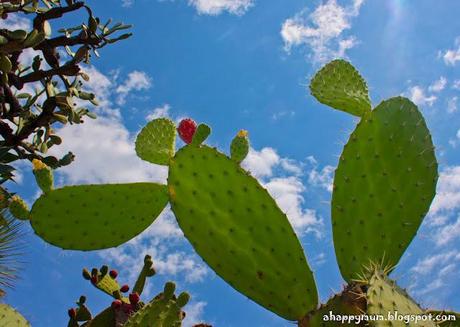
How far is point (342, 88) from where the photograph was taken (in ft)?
7.70

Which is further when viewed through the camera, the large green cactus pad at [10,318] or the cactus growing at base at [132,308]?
the large green cactus pad at [10,318]

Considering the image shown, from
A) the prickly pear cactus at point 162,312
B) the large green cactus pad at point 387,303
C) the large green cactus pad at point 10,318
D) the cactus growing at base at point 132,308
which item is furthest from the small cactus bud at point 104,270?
the large green cactus pad at point 387,303

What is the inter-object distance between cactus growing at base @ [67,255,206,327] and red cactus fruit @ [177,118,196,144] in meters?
0.69

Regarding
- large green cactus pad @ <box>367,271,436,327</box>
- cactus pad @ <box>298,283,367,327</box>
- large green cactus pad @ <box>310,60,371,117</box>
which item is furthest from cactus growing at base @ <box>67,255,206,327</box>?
large green cactus pad @ <box>310,60,371,117</box>

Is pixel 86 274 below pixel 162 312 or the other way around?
the other way around

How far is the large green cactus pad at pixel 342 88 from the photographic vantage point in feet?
7.57

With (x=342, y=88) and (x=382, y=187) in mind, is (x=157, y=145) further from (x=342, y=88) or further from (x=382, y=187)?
(x=382, y=187)

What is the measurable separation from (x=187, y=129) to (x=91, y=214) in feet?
2.09

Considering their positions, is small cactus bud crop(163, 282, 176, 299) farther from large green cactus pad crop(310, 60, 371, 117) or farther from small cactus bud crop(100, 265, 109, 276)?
large green cactus pad crop(310, 60, 371, 117)

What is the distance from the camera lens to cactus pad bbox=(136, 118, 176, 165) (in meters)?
2.38

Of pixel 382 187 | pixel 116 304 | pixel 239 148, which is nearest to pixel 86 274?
pixel 116 304

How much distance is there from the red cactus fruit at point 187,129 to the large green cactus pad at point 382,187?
84 centimetres

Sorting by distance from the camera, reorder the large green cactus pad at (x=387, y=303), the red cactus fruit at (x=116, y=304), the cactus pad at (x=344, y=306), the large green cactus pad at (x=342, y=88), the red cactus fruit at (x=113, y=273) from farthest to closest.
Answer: the large green cactus pad at (x=342, y=88) → the red cactus fruit at (x=113, y=273) → the red cactus fruit at (x=116, y=304) → the cactus pad at (x=344, y=306) → the large green cactus pad at (x=387, y=303)

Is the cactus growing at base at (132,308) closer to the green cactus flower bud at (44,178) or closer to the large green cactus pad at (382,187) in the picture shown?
the green cactus flower bud at (44,178)
